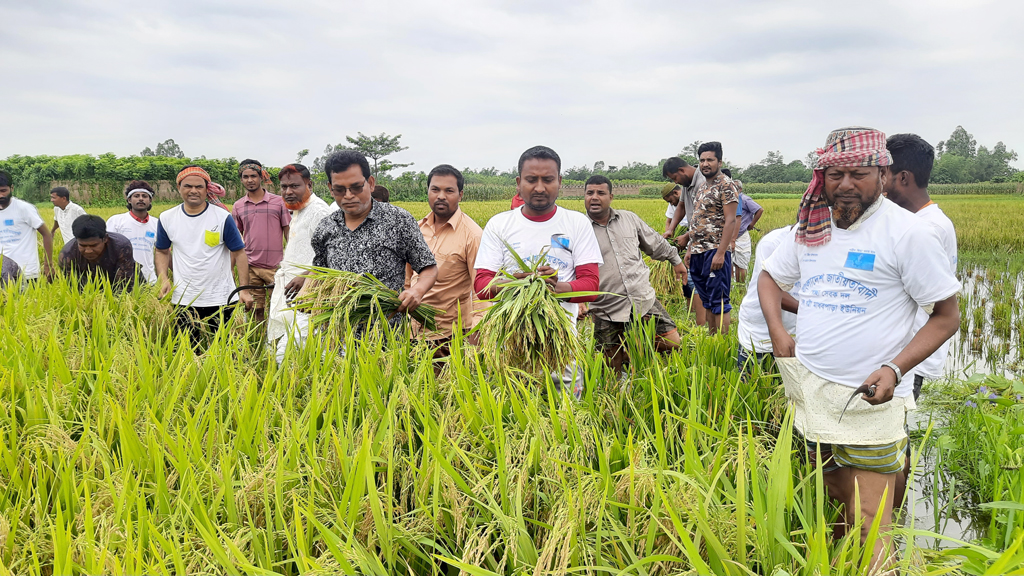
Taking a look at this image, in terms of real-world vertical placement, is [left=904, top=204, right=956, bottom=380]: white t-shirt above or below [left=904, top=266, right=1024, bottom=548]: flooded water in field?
above

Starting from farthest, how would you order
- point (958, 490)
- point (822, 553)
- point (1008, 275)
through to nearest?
point (1008, 275), point (958, 490), point (822, 553)

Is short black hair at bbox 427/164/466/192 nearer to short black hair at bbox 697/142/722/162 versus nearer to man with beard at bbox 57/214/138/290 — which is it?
man with beard at bbox 57/214/138/290

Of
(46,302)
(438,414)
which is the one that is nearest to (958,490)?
(438,414)

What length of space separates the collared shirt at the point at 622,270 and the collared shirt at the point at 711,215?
4.76 feet

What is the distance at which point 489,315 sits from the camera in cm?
243

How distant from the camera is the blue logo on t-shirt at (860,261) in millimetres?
1972

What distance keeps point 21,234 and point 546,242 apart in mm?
5118

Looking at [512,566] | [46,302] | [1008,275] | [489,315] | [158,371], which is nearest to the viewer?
[512,566]

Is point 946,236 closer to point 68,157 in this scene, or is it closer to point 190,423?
point 190,423

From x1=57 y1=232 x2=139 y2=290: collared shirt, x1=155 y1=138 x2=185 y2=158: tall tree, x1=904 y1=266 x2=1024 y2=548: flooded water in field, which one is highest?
x1=155 y1=138 x2=185 y2=158: tall tree

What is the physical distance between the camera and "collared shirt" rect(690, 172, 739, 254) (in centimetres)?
523

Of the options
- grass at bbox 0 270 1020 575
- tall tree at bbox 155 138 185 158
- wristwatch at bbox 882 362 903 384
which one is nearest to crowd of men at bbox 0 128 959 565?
wristwatch at bbox 882 362 903 384

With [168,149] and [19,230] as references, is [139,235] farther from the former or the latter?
[168,149]

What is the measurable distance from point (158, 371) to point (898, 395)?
2876 millimetres
